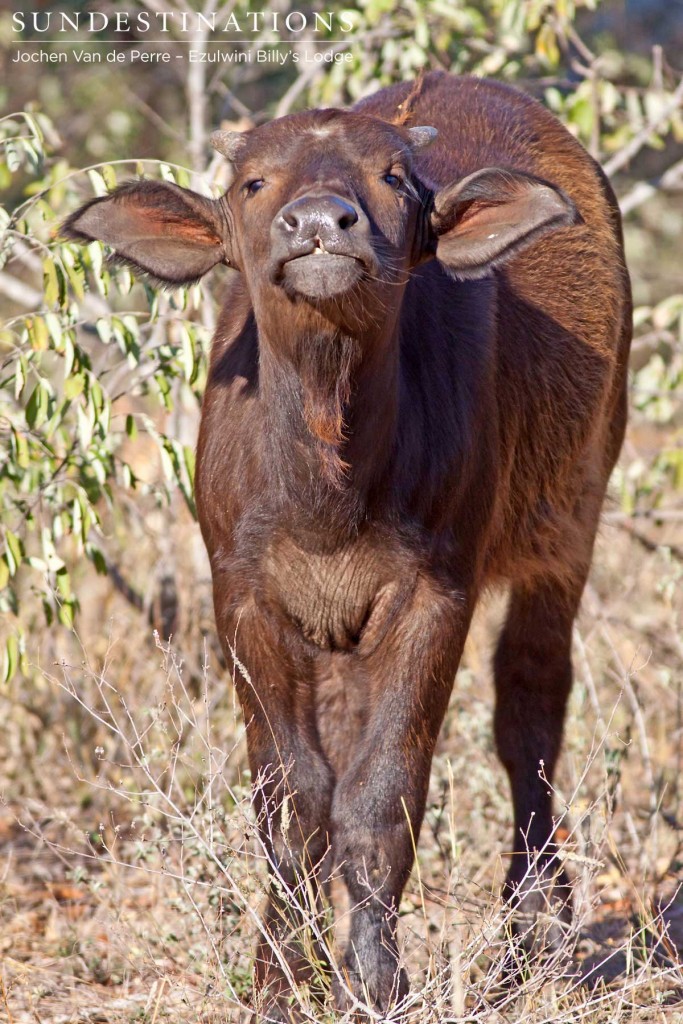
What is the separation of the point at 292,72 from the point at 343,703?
21.3 feet

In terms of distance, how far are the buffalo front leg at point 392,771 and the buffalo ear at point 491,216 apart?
998mm

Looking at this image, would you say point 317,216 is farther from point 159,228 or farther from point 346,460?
point 159,228

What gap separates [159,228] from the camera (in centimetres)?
440

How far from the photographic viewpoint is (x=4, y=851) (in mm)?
6195

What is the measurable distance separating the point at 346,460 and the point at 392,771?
36.6 inches

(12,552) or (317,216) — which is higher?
(317,216)

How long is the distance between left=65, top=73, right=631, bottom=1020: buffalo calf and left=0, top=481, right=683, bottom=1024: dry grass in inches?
8.0

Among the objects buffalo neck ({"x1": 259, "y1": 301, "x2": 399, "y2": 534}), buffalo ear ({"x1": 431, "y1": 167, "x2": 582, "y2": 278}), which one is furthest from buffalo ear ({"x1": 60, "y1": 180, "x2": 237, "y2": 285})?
buffalo ear ({"x1": 431, "y1": 167, "x2": 582, "y2": 278})

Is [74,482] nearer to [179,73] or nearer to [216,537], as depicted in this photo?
[216,537]

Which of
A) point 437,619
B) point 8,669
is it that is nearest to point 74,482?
point 8,669

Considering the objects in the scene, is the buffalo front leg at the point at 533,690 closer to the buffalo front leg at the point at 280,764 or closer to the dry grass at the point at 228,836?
the dry grass at the point at 228,836

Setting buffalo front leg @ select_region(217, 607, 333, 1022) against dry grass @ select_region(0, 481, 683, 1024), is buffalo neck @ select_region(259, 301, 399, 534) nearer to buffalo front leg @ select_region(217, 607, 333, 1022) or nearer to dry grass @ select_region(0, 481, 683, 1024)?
buffalo front leg @ select_region(217, 607, 333, 1022)

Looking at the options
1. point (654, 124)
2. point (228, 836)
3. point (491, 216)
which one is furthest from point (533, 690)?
point (654, 124)

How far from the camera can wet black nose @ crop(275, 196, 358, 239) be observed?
362 centimetres
